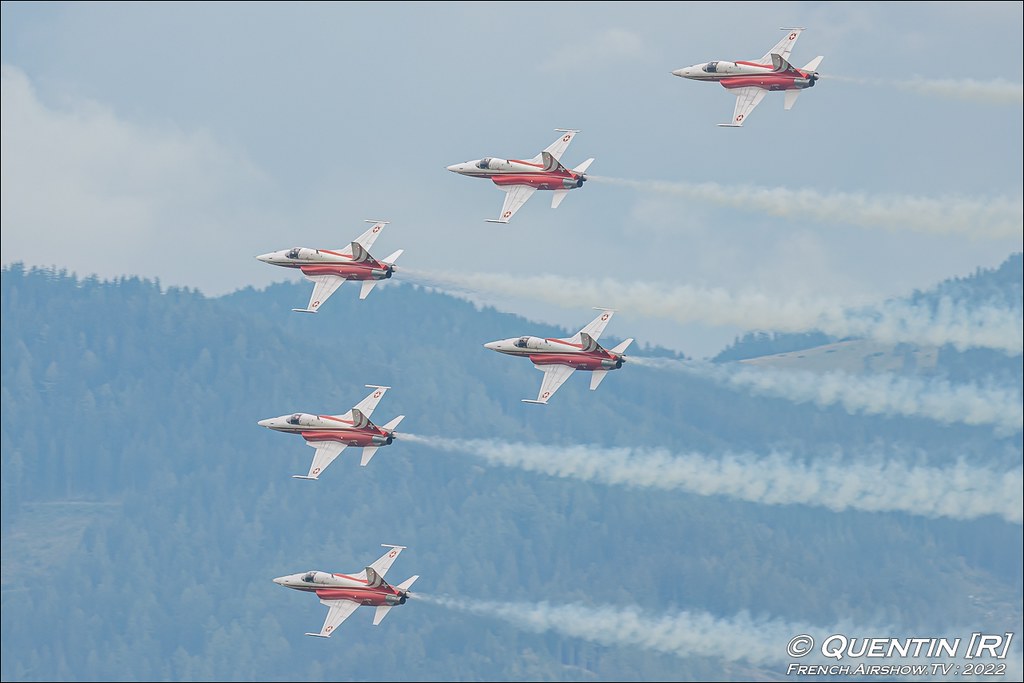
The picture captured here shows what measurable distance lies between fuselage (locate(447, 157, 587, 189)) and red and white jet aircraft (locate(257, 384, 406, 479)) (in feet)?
46.3

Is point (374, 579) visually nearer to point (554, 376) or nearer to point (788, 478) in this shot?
point (554, 376)

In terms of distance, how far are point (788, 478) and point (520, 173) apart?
95.1 ft

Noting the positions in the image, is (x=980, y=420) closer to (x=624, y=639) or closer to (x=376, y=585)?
(x=624, y=639)

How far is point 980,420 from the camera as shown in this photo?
13362 centimetres

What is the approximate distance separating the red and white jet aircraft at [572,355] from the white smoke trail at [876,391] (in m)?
4.94

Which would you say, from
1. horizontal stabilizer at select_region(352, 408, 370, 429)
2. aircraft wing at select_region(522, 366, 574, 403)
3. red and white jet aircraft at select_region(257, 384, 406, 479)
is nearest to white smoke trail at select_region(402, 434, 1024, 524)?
red and white jet aircraft at select_region(257, 384, 406, 479)

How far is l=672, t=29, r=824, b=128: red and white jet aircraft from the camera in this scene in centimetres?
11281

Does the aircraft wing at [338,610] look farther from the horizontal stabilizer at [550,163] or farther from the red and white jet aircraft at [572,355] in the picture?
the horizontal stabilizer at [550,163]

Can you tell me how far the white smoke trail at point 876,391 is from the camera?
123 metres

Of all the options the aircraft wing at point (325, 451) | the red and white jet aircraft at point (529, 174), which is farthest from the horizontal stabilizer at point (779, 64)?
the aircraft wing at point (325, 451)

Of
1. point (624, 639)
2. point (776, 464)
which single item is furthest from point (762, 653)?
point (776, 464)

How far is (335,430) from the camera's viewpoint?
120m

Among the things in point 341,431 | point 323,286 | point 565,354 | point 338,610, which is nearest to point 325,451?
point 341,431

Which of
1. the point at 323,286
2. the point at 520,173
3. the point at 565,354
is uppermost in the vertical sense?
the point at 520,173
